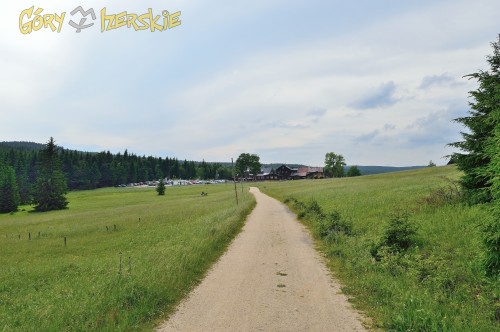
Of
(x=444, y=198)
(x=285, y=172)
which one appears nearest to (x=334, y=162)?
(x=285, y=172)

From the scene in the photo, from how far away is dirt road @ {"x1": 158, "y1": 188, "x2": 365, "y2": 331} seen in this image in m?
7.62

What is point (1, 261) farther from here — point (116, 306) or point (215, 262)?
point (116, 306)

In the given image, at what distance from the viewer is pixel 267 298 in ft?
30.8

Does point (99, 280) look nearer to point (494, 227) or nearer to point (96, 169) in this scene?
point (494, 227)

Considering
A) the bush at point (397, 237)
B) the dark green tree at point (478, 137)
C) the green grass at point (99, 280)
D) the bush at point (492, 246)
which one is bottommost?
the green grass at point (99, 280)

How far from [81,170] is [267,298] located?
146826mm

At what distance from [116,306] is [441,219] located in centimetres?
1559

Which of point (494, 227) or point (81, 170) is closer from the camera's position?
point (494, 227)

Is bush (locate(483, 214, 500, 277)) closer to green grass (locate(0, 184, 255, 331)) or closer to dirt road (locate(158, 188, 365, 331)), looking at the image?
dirt road (locate(158, 188, 365, 331))

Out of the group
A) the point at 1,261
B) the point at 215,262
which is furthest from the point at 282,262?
the point at 1,261

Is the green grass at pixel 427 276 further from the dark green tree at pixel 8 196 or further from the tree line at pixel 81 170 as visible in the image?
the dark green tree at pixel 8 196

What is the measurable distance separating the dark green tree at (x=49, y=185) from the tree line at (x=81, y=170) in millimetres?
565

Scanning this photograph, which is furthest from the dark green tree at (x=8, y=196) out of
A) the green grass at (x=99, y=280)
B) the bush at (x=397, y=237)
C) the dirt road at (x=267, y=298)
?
the bush at (x=397, y=237)

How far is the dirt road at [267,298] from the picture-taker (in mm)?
7621
